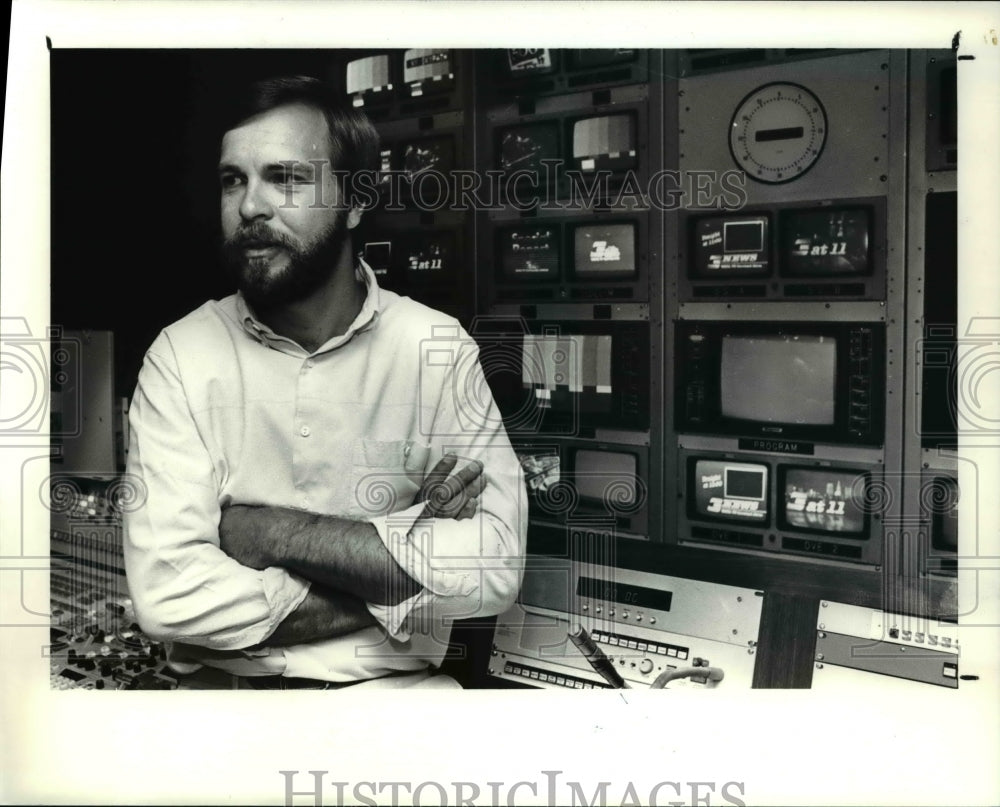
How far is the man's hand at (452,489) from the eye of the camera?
78.8 inches

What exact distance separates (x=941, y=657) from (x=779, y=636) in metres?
0.34

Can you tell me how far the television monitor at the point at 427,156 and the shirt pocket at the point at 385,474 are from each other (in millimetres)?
621

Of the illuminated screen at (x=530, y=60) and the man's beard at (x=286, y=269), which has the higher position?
the illuminated screen at (x=530, y=60)

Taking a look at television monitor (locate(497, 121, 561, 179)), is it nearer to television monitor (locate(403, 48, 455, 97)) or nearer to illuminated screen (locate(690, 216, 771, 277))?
television monitor (locate(403, 48, 455, 97))

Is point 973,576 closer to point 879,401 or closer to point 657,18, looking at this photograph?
point 879,401

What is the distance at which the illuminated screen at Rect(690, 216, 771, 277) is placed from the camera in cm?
197

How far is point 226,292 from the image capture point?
2023mm

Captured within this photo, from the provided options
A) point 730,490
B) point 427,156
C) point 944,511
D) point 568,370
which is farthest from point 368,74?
point 944,511

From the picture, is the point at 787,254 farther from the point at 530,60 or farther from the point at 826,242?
the point at 530,60

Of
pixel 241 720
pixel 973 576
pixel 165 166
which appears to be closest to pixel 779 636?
pixel 973 576

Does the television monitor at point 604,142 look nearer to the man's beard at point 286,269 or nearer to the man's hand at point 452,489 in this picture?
the man's beard at point 286,269

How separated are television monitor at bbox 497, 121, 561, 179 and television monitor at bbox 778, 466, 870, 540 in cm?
88

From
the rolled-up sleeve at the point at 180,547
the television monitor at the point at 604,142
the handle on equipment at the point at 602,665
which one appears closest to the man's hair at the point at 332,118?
the television monitor at the point at 604,142

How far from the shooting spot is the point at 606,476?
203 cm
